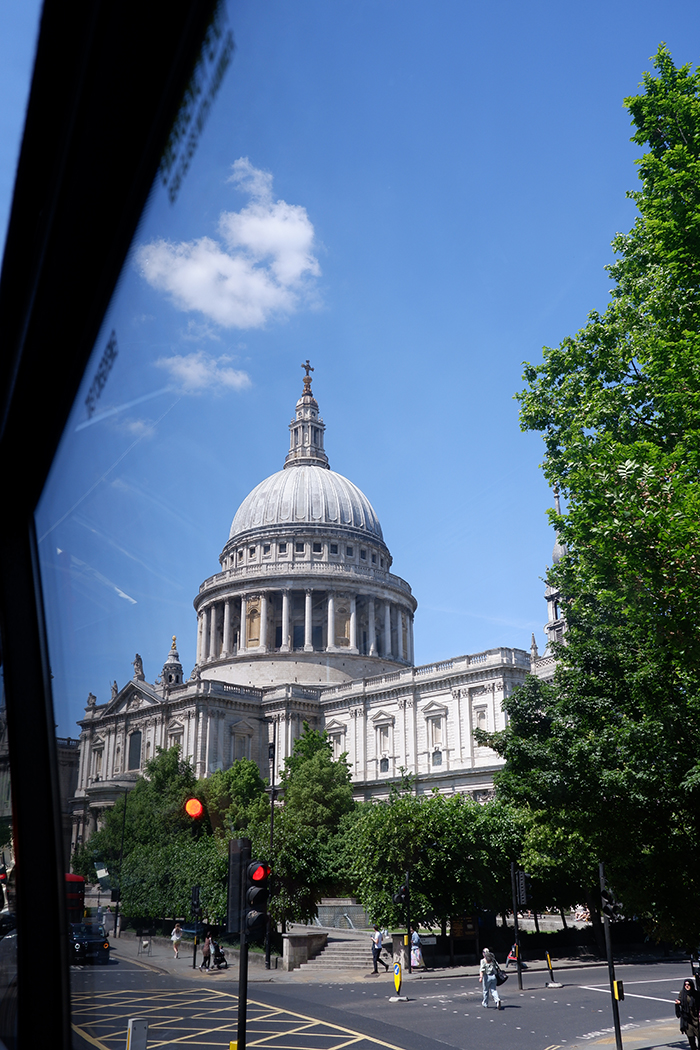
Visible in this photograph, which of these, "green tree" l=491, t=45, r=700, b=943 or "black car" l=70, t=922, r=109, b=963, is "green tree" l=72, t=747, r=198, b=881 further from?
"green tree" l=491, t=45, r=700, b=943

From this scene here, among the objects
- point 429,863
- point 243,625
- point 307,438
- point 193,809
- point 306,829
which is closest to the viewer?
point 193,809

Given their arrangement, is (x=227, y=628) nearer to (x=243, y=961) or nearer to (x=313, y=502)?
(x=313, y=502)

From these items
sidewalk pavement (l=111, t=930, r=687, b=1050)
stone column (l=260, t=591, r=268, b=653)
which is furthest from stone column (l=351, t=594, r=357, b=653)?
sidewalk pavement (l=111, t=930, r=687, b=1050)

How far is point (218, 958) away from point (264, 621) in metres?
71.8

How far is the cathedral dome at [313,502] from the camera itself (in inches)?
3506

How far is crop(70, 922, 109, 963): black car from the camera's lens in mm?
5465

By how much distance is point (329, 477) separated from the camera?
95188 mm

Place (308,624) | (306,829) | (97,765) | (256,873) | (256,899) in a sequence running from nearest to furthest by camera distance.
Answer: (97,765) → (256,899) → (256,873) → (306,829) → (308,624)

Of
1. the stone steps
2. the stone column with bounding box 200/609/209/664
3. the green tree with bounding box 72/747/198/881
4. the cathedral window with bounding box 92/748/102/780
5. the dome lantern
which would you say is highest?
the dome lantern

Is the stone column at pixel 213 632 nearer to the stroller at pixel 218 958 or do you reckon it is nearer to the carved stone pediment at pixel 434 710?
the carved stone pediment at pixel 434 710

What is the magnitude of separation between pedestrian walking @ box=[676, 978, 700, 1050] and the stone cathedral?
36.4m

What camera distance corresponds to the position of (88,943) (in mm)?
5609

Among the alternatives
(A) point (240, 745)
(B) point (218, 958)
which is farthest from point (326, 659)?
→ (B) point (218, 958)

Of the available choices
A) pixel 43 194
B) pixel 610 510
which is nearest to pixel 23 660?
pixel 43 194
